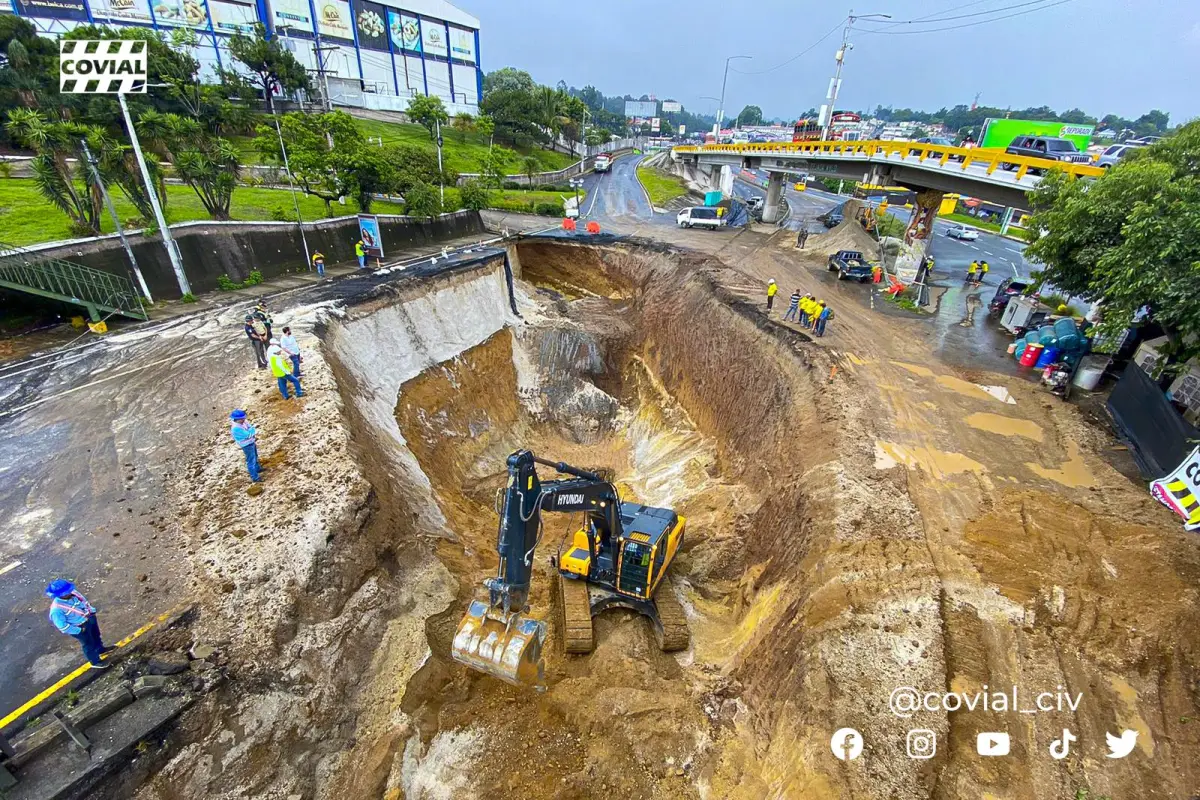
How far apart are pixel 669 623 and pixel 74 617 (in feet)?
36.6

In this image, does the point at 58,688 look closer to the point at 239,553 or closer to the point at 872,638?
the point at 239,553

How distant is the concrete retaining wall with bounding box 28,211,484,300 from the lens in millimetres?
20547

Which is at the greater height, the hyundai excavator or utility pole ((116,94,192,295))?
utility pole ((116,94,192,295))

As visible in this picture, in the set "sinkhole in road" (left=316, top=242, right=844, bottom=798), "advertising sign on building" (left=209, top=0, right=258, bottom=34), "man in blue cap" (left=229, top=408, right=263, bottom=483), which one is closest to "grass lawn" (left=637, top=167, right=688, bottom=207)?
"sinkhole in road" (left=316, top=242, right=844, bottom=798)

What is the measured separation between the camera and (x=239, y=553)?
10.8 metres

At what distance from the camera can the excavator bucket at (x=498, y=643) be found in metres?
9.12

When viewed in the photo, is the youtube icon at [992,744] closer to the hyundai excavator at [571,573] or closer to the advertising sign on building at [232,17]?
the hyundai excavator at [571,573]

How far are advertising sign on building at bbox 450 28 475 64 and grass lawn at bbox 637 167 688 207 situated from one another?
37206mm

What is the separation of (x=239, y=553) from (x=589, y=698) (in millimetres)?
8012

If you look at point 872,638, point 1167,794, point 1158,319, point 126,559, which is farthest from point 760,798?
point 1158,319

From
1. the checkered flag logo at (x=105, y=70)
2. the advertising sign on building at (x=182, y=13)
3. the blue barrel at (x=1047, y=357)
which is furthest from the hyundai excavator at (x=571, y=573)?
Result: the advertising sign on building at (x=182, y=13)

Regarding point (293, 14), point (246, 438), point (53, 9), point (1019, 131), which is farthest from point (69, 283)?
point (293, 14)

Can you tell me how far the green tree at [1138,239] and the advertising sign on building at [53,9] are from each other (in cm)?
8902

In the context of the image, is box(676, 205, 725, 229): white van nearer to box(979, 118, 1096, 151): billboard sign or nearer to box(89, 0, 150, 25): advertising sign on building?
box(979, 118, 1096, 151): billboard sign
